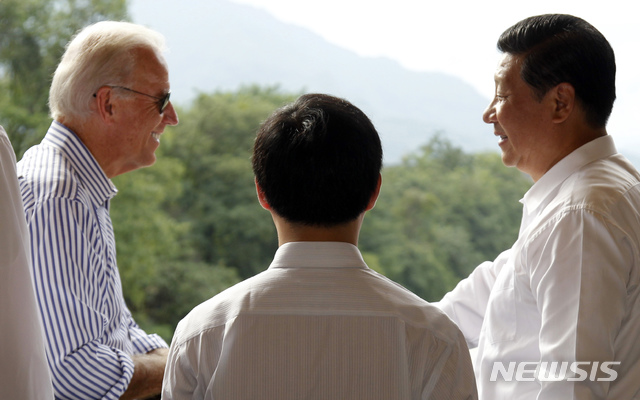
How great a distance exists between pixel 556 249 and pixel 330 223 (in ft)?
1.48

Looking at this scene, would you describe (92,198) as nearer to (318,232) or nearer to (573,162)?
(318,232)

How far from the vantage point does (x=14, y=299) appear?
1.02 meters

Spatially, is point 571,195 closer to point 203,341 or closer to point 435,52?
point 203,341

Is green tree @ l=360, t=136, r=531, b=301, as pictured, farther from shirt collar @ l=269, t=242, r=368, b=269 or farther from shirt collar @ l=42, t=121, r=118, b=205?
shirt collar @ l=269, t=242, r=368, b=269

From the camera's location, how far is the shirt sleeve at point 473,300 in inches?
63.8

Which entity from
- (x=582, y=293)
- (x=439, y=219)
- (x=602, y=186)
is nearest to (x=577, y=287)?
(x=582, y=293)

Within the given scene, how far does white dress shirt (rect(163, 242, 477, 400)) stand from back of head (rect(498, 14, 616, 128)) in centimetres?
62

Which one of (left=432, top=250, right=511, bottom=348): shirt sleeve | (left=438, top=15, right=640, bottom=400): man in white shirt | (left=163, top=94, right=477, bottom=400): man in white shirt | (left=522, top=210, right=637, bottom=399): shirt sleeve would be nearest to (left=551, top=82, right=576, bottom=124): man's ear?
(left=438, top=15, right=640, bottom=400): man in white shirt

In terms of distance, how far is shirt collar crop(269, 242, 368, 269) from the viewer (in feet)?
3.15

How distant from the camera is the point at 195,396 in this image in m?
0.97

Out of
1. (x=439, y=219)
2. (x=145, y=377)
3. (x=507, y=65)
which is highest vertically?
(x=507, y=65)

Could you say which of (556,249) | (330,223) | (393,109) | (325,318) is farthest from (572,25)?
(393,109)

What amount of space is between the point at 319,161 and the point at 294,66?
26.3 feet

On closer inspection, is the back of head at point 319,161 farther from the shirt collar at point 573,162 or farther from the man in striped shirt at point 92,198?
the man in striped shirt at point 92,198
